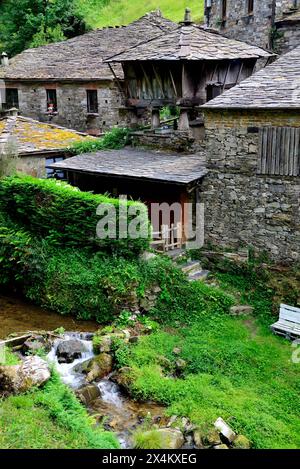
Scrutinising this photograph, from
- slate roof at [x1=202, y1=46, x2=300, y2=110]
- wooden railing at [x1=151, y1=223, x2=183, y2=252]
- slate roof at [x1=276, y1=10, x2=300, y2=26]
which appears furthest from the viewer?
slate roof at [x1=276, y1=10, x2=300, y2=26]

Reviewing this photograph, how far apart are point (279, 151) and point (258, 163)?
688 millimetres

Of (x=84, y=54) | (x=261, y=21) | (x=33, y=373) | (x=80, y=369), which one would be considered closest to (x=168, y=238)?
(x=80, y=369)

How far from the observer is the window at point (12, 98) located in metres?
27.0

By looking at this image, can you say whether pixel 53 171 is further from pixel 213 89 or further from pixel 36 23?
Answer: pixel 36 23

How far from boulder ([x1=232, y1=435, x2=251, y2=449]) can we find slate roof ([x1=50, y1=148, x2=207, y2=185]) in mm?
7106

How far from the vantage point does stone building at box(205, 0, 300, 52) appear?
1967 centimetres

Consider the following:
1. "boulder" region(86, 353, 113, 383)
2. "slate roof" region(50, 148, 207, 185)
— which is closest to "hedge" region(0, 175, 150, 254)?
"slate roof" region(50, 148, 207, 185)

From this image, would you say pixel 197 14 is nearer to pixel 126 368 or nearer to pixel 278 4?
pixel 278 4

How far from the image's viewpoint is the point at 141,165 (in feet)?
55.4

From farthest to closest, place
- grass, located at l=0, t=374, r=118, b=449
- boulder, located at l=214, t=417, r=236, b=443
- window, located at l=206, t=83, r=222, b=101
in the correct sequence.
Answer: window, located at l=206, t=83, r=222, b=101, boulder, located at l=214, t=417, r=236, b=443, grass, located at l=0, t=374, r=118, b=449

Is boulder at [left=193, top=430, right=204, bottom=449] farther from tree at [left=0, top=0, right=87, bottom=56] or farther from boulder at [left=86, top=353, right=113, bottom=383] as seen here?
tree at [left=0, top=0, right=87, bottom=56]

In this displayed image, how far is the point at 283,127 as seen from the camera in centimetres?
1381

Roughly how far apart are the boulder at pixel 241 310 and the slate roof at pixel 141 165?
3.67 metres

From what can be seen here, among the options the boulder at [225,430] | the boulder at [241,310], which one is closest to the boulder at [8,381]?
the boulder at [225,430]
